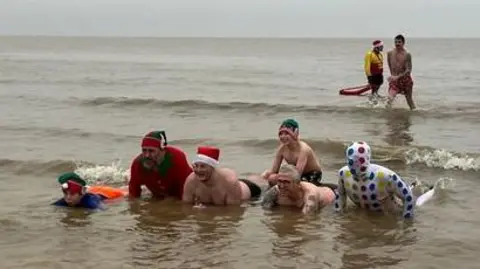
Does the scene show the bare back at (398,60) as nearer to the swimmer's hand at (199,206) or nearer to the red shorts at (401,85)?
the red shorts at (401,85)

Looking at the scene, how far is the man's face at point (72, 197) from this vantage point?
8477 mm

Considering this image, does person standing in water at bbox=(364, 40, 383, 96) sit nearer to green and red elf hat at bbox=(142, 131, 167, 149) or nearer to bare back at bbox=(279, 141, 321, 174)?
bare back at bbox=(279, 141, 321, 174)

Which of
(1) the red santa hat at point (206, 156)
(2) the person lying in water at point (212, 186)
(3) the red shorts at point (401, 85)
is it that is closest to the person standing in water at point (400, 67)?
(3) the red shorts at point (401, 85)

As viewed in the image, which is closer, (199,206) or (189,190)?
(199,206)

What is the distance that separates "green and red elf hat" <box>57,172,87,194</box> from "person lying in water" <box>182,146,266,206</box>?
1332 mm

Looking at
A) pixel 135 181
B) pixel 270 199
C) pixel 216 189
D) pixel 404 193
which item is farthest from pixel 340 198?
pixel 135 181

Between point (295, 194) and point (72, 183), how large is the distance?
9.16 feet

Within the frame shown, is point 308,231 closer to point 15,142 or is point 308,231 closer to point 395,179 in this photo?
point 395,179

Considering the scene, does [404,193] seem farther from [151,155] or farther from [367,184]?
[151,155]

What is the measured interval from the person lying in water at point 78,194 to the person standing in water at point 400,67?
356 inches

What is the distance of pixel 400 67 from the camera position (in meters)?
16.3

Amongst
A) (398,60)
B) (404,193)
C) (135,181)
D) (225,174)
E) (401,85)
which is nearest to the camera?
(404,193)

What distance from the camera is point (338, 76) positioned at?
1447 inches

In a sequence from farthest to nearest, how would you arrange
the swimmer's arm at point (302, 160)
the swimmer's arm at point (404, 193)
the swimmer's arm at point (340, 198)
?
the swimmer's arm at point (302, 160) < the swimmer's arm at point (340, 198) < the swimmer's arm at point (404, 193)
